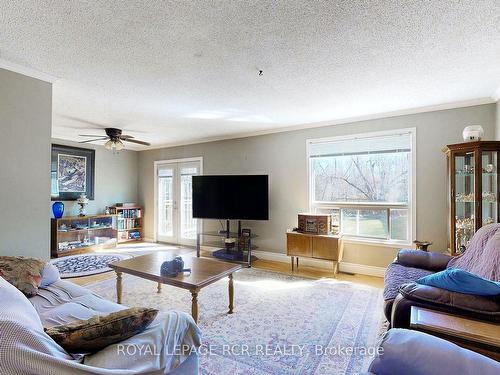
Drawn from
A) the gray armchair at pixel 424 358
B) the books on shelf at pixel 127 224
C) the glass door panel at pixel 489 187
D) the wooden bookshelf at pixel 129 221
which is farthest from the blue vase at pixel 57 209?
the glass door panel at pixel 489 187

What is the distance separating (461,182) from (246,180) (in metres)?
2.95

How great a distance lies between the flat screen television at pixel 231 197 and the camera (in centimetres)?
445

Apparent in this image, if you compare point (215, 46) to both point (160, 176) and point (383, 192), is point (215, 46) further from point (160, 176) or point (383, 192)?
point (160, 176)

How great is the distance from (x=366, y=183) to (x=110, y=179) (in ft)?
18.2

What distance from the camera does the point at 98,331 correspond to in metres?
1.13

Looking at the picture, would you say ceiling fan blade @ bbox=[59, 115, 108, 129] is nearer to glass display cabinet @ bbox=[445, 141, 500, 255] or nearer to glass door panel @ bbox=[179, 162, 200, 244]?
glass door panel @ bbox=[179, 162, 200, 244]

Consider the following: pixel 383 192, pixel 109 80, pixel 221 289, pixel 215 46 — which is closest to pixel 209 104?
pixel 109 80

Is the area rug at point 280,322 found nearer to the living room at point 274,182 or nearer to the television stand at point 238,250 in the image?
the living room at point 274,182

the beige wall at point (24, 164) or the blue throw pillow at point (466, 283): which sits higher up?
the beige wall at point (24, 164)

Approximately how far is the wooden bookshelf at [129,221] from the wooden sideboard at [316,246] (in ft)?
13.7

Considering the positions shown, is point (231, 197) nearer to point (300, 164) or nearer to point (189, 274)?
point (300, 164)

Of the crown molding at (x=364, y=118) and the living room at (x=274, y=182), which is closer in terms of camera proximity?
the living room at (x=274, y=182)

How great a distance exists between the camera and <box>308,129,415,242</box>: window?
3691 millimetres

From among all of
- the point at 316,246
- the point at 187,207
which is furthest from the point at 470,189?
the point at 187,207
